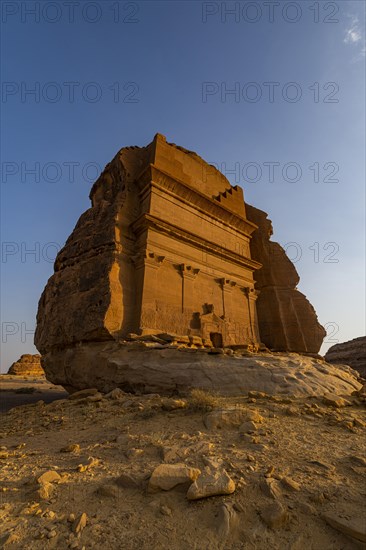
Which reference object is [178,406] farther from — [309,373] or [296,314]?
[296,314]

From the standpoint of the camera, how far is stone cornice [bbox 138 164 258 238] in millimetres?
11594

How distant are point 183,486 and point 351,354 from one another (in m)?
22.7

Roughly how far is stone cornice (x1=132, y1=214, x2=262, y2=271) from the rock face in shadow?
198 cm

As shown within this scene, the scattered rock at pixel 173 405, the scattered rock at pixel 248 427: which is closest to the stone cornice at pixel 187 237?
the scattered rock at pixel 173 405

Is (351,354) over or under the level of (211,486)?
under

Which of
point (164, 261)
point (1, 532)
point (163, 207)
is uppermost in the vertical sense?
point (163, 207)

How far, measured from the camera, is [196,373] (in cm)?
712

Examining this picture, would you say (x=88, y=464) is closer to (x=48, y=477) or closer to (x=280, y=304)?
(x=48, y=477)

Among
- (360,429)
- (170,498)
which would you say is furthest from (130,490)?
(360,429)

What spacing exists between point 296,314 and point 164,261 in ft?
27.3

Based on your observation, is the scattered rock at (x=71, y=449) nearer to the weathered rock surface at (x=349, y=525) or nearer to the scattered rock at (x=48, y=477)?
the scattered rock at (x=48, y=477)

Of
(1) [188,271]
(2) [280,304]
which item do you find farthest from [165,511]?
(2) [280,304]

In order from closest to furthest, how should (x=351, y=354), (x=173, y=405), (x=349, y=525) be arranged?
(x=349, y=525), (x=173, y=405), (x=351, y=354)

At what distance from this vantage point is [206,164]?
593 inches
